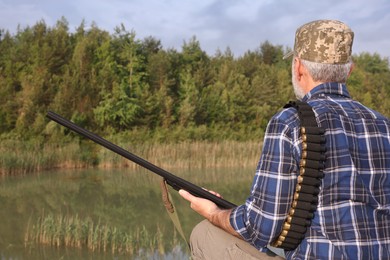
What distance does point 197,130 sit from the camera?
21.3 metres

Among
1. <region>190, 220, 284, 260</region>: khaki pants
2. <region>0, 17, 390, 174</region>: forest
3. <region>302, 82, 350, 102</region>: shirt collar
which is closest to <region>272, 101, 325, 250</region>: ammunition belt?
<region>302, 82, 350, 102</region>: shirt collar

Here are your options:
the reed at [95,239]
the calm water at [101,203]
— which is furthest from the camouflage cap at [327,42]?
the reed at [95,239]

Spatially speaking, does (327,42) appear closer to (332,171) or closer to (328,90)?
(328,90)

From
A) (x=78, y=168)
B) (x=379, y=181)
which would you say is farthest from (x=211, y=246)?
(x=78, y=168)

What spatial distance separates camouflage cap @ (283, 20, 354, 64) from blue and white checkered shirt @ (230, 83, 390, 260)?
0.14 m

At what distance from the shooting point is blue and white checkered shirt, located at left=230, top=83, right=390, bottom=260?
4.09ft

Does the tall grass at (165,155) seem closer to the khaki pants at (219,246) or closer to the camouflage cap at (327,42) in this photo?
the khaki pants at (219,246)

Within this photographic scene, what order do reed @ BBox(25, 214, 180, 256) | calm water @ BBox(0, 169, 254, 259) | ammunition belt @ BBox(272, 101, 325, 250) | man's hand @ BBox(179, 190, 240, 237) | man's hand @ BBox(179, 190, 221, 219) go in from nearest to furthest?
ammunition belt @ BBox(272, 101, 325, 250)
man's hand @ BBox(179, 190, 240, 237)
man's hand @ BBox(179, 190, 221, 219)
reed @ BBox(25, 214, 180, 256)
calm water @ BBox(0, 169, 254, 259)

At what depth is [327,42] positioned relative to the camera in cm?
136

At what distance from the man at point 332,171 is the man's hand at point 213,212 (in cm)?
6

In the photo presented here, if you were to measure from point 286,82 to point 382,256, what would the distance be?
1062 inches

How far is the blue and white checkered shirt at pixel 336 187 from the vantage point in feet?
4.09

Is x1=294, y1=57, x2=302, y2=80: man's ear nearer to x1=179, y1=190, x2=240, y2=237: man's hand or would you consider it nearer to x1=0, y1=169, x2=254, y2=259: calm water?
x1=179, y1=190, x2=240, y2=237: man's hand

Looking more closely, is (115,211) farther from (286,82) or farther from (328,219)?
(286,82)
